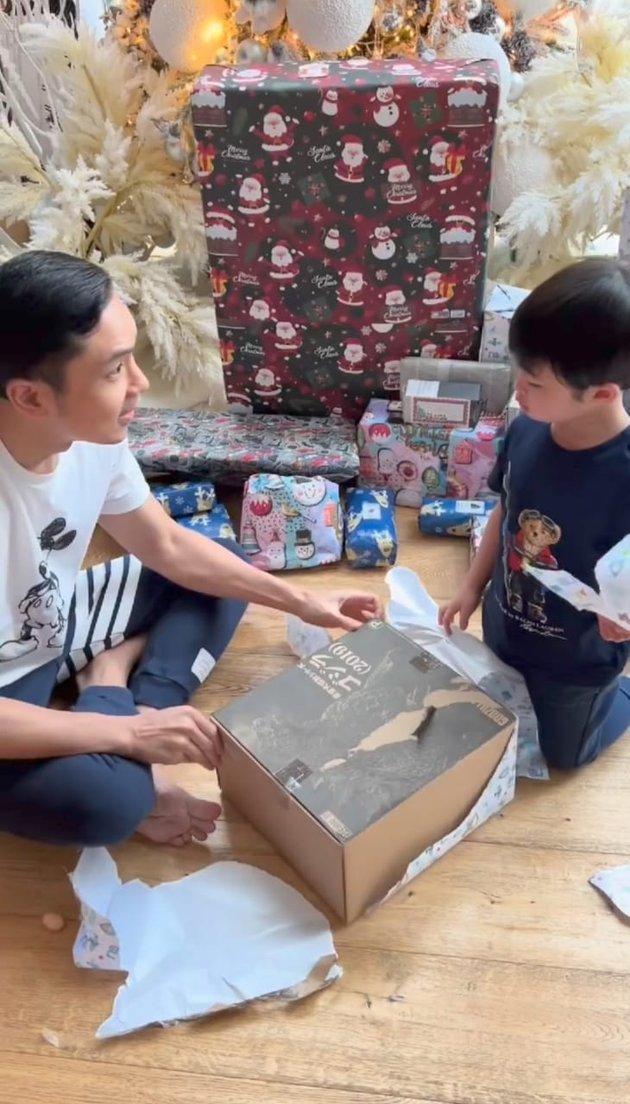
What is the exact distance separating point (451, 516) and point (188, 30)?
979 mm

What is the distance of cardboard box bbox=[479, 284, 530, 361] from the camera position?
159 centimetres

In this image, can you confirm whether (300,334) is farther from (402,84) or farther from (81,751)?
(81,751)

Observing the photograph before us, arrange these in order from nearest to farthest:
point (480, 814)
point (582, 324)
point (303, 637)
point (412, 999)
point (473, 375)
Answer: point (582, 324)
point (412, 999)
point (480, 814)
point (303, 637)
point (473, 375)

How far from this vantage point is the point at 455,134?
4.72ft

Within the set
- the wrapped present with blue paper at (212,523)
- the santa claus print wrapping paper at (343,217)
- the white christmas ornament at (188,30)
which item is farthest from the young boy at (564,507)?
the white christmas ornament at (188,30)

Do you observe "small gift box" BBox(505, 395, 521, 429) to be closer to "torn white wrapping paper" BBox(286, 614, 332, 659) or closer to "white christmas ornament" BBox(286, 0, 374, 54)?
"torn white wrapping paper" BBox(286, 614, 332, 659)

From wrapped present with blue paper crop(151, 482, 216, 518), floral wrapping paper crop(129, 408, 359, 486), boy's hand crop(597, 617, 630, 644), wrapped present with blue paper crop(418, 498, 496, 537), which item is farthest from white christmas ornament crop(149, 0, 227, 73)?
boy's hand crop(597, 617, 630, 644)

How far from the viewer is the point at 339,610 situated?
121 centimetres

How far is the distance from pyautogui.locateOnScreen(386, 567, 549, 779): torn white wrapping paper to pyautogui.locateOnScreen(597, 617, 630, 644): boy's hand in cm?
17

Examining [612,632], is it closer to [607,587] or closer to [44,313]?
[607,587]

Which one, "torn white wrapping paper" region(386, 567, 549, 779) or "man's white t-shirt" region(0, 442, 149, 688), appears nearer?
"man's white t-shirt" region(0, 442, 149, 688)

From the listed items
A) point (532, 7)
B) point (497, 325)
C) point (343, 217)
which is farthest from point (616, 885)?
point (532, 7)

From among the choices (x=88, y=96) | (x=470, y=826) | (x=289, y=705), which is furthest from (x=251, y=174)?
(x=470, y=826)

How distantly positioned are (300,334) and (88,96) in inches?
25.3
